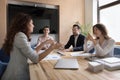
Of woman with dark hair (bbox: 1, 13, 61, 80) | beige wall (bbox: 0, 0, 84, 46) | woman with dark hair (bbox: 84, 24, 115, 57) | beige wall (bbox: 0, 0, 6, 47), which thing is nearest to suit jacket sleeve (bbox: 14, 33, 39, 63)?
woman with dark hair (bbox: 1, 13, 61, 80)

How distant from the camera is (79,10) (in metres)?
4.95

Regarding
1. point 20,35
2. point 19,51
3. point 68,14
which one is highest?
point 68,14

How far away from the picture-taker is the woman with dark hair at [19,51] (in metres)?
1.50

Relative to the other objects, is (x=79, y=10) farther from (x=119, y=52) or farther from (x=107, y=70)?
(x=107, y=70)

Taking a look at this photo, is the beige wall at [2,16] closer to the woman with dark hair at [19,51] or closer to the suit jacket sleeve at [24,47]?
the woman with dark hair at [19,51]

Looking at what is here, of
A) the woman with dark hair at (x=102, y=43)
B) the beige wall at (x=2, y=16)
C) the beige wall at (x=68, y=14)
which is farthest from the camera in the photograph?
the beige wall at (x=68, y=14)

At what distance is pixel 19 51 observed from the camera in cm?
155

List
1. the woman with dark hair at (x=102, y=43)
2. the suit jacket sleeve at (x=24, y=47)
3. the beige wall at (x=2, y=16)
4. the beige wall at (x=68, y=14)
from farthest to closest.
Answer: the beige wall at (x=68, y=14) < the beige wall at (x=2, y=16) < the woman with dark hair at (x=102, y=43) < the suit jacket sleeve at (x=24, y=47)

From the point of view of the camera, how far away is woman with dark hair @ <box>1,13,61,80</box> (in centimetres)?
150

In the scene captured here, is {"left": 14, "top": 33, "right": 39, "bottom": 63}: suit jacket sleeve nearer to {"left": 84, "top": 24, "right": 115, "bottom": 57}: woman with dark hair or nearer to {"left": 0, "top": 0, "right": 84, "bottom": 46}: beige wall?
{"left": 84, "top": 24, "right": 115, "bottom": 57}: woman with dark hair

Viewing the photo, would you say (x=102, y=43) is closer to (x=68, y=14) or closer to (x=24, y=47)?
(x=24, y=47)

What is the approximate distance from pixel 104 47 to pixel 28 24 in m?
1.04

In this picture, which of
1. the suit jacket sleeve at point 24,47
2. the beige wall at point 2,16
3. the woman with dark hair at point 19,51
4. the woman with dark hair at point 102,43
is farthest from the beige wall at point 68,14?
the suit jacket sleeve at point 24,47

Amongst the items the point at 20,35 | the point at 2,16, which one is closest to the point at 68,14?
the point at 2,16
